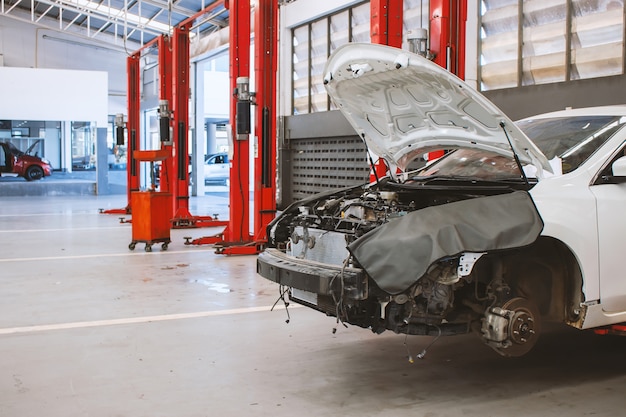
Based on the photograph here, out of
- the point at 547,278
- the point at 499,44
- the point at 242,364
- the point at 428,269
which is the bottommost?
the point at 242,364

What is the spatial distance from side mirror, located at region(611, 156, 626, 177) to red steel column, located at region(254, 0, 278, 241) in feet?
18.5

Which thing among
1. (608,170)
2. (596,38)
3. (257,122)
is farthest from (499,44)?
(608,170)

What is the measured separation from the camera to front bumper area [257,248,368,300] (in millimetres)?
3125

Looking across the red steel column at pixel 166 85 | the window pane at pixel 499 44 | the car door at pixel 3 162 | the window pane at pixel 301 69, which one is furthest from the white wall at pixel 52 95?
the window pane at pixel 499 44

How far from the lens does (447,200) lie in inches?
147

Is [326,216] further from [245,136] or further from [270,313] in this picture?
[245,136]

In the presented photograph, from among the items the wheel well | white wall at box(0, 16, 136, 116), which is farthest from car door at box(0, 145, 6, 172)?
the wheel well

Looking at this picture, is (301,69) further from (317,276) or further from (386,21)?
(317,276)

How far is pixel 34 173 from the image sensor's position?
22.9 meters

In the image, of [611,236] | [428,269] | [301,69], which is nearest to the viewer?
[428,269]

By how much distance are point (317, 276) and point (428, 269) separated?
583 mm

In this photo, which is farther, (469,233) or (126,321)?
(126,321)

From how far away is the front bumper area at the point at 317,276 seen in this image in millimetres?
3125

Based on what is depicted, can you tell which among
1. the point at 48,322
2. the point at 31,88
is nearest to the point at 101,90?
the point at 31,88
